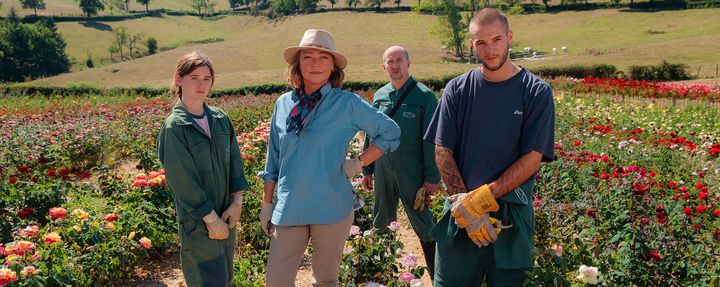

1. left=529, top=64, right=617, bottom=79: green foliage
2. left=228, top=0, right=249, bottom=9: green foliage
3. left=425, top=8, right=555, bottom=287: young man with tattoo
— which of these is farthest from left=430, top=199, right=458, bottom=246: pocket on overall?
left=228, top=0, right=249, bottom=9: green foliage

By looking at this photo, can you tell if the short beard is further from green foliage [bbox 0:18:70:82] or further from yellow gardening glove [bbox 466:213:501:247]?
green foliage [bbox 0:18:70:82]

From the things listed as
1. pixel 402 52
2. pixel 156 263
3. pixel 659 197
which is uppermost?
pixel 402 52

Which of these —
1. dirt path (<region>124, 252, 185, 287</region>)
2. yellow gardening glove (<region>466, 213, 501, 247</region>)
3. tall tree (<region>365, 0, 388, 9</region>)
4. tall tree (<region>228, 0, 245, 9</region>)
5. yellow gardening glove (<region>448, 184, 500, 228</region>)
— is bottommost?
dirt path (<region>124, 252, 185, 287</region>)

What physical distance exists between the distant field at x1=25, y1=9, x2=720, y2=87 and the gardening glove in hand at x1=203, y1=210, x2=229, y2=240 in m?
25.3

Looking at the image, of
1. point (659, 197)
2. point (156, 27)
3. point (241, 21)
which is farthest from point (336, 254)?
point (241, 21)

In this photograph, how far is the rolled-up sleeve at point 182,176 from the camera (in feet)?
9.70

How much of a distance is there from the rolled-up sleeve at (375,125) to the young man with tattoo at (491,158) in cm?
33

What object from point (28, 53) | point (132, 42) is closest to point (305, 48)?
point (28, 53)

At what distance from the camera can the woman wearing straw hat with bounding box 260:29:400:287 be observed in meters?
Result: 2.96

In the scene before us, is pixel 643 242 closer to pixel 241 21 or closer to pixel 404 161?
pixel 404 161

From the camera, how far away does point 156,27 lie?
91.5 metres

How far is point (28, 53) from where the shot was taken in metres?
63.6

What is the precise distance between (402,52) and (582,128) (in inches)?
257

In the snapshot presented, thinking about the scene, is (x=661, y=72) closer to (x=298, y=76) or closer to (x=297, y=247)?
(x=298, y=76)
